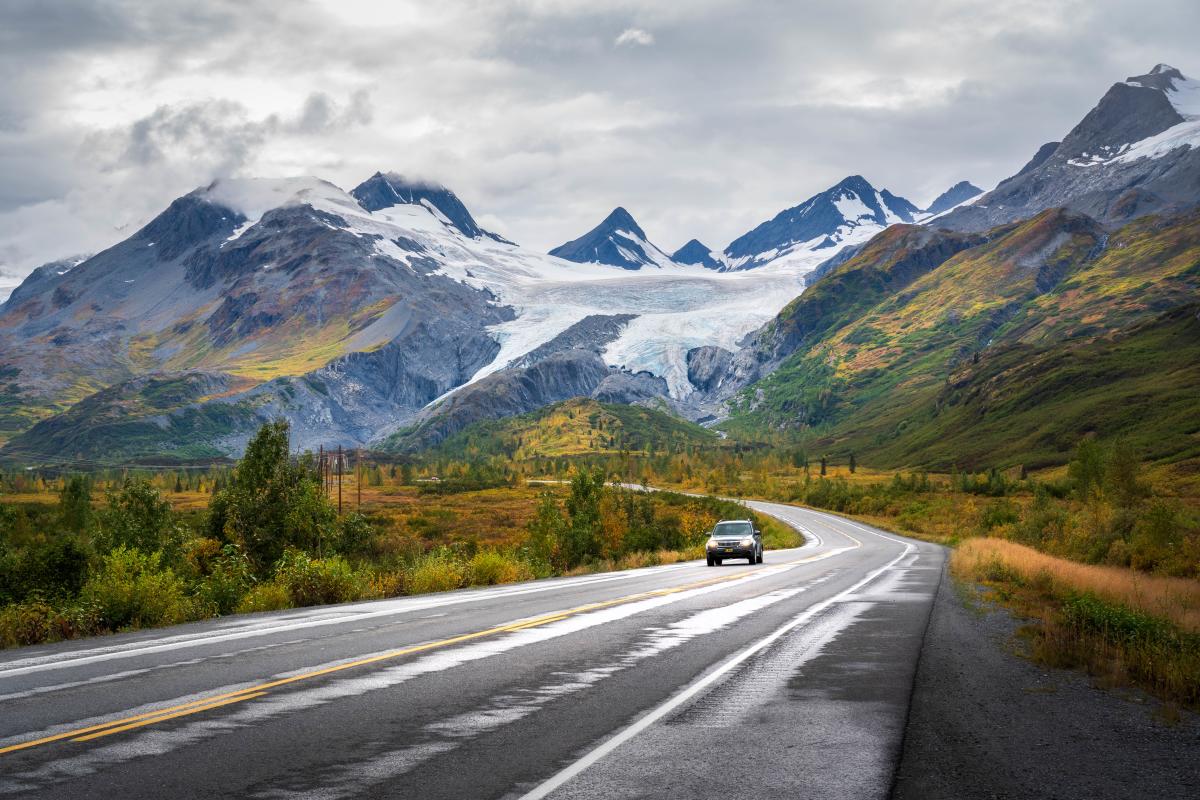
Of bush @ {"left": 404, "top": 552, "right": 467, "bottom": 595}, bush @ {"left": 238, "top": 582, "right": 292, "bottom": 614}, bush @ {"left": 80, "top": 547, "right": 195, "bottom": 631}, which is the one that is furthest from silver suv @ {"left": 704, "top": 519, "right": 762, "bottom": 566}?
bush @ {"left": 80, "top": 547, "right": 195, "bottom": 631}

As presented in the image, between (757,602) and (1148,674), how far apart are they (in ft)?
34.8

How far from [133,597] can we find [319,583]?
5.81 m

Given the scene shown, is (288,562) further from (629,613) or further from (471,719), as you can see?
(471,719)

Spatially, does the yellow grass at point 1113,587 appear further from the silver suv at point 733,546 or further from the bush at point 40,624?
the bush at point 40,624

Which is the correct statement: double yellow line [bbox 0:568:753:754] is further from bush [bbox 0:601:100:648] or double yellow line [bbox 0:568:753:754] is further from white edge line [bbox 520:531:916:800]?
bush [bbox 0:601:100:648]

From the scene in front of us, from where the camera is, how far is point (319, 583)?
22.4m

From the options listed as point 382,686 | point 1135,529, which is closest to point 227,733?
point 382,686

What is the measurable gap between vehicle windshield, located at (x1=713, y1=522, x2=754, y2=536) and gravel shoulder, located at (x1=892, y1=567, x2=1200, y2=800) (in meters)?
27.7

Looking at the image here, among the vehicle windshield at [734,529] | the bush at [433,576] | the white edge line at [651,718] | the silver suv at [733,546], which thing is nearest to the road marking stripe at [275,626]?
the bush at [433,576]

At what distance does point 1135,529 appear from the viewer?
49188 millimetres

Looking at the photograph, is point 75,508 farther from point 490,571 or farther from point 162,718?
point 162,718

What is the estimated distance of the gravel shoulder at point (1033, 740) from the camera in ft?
23.2

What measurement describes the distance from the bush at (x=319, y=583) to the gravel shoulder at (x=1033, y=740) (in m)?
14.2

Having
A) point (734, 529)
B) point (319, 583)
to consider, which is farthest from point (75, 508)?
point (319, 583)
